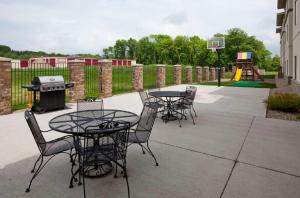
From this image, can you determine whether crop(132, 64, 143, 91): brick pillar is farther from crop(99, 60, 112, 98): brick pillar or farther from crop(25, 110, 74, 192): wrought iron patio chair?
crop(25, 110, 74, 192): wrought iron patio chair

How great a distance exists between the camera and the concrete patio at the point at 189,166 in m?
3.12

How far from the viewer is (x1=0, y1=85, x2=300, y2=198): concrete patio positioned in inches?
123

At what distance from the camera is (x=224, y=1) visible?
18.7 metres

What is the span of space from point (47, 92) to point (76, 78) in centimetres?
223

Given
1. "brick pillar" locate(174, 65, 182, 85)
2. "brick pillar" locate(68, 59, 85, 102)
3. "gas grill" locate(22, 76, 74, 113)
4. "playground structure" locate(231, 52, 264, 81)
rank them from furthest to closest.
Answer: "playground structure" locate(231, 52, 264, 81) < "brick pillar" locate(174, 65, 182, 85) < "brick pillar" locate(68, 59, 85, 102) < "gas grill" locate(22, 76, 74, 113)

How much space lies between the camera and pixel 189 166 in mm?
3893

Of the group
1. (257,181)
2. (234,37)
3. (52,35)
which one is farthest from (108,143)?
(52,35)

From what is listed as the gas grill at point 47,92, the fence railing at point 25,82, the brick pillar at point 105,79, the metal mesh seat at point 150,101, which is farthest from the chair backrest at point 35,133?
the brick pillar at point 105,79

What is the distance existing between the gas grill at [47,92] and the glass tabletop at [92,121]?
4.06m

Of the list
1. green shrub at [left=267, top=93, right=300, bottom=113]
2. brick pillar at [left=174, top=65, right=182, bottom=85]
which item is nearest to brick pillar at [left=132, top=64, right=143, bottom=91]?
brick pillar at [left=174, top=65, right=182, bottom=85]

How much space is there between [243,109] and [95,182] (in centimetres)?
718

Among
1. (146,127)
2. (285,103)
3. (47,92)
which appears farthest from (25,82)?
(285,103)

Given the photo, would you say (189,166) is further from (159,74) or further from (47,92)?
(159,74)

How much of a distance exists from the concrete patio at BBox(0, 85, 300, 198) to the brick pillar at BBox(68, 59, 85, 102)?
373 cm
